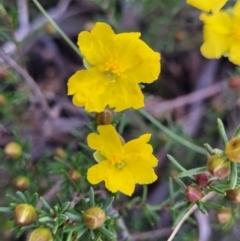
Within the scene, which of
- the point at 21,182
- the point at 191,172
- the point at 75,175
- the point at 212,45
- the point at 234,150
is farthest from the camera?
the point at 21,182

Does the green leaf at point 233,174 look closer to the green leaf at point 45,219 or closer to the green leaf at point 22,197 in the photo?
the green leaf at point 45,219

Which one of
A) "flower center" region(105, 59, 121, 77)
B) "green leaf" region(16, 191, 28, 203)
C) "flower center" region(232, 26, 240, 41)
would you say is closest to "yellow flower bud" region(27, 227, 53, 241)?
"green leaf" region(16, 191, 28, 203)

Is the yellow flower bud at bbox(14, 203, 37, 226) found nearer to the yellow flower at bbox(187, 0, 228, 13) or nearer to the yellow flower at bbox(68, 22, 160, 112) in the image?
the yellow flower at bbox(68, 22, 160, 112)

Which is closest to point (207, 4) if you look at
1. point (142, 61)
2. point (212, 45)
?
point (212, 45)

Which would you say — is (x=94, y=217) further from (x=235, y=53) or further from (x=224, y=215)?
(x=235, y=53)

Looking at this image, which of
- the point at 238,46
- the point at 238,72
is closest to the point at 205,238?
the point at 238,72

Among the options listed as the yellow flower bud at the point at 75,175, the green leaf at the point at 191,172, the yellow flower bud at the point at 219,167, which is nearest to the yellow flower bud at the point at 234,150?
the yellow flower bud at the point at 219,167
